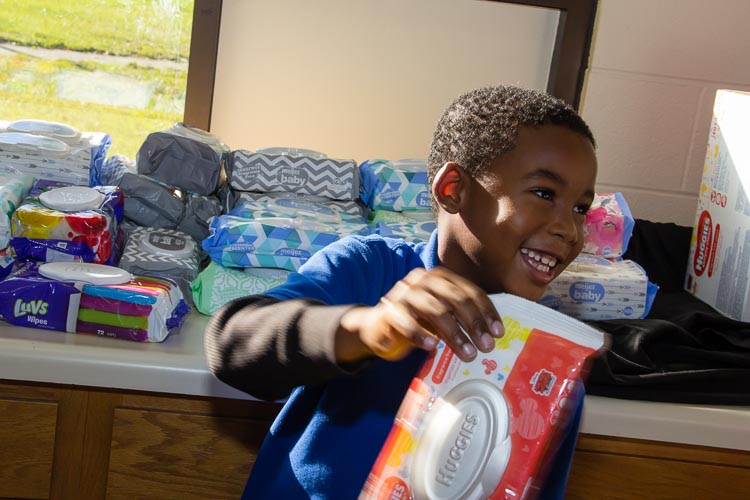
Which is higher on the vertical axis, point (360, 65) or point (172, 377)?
point (360, 65)

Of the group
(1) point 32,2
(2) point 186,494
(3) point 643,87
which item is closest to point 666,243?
(3) point 643,87

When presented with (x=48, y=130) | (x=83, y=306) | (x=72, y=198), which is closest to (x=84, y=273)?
(x=83, y=306)

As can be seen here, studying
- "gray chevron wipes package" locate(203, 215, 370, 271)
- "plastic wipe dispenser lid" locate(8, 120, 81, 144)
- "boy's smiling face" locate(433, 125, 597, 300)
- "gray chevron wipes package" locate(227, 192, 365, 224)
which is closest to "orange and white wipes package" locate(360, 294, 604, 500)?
"boy's smiling face" locate(433, 125, 597, 300)

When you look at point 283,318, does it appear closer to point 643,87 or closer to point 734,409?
point 734,409

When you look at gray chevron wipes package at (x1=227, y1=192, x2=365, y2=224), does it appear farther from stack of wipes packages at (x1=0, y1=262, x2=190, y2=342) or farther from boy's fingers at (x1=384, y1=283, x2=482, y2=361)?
boy's fingers at (x1=384, y1=283, x2=482, y2=361)

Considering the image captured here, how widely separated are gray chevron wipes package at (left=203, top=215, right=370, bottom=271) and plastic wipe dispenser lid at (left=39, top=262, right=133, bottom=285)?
0.20m

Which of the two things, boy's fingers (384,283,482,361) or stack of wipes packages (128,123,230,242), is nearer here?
boy's fingers (384,283,482,361)

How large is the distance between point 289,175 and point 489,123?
2.74 ft

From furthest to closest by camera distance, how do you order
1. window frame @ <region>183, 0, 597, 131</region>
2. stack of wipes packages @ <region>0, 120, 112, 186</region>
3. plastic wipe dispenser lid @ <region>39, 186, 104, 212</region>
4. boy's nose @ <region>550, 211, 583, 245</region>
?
window frame @ <region>183, 0, 597, 131</region> → stack of wipes packages @ <region>0, 120, 112, 186</region> → plastic wipe dispenser lid @ <region>39, 186, 104, 212</region> → boy's nose @ <region>550, 211, 583, 245</region>

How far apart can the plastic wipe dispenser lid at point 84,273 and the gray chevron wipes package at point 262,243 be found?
196 mm

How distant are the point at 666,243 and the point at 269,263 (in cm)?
88

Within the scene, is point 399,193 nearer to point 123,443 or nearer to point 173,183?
point 173,183

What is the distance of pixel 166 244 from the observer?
62.4 inches

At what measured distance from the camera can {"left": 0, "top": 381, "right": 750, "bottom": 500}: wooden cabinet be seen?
1.25 metres
